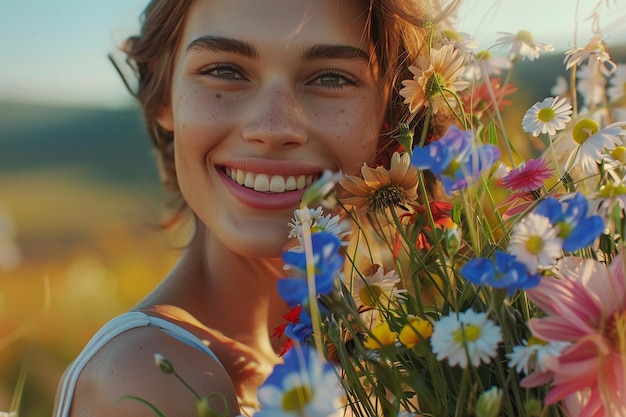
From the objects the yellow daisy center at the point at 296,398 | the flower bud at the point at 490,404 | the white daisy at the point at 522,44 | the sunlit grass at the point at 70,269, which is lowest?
the sunlit grass at the point at 70,269

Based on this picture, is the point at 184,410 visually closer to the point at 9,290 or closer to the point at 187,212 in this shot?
the point at 187,212

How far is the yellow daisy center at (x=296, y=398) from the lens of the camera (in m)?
0.46

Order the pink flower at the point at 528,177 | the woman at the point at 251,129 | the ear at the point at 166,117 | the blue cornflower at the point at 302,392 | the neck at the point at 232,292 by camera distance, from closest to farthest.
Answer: the blue cornflower at the point at 302,392 < the pink flower at the point at 528,177 < the woman at the point at 251,129 < the neck at the point at 232,292 < the ear at the point at 166,117

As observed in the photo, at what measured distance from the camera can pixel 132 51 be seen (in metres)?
1.57

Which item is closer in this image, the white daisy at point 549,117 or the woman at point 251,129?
the white daisy at point 549,117

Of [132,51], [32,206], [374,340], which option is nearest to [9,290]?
[32,206]

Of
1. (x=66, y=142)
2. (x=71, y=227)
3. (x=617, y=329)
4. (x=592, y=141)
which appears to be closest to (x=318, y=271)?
(x=617, y=329)

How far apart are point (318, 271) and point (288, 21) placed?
2.13 ft

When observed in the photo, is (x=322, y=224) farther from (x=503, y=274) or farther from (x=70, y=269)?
(x=70, y=269)

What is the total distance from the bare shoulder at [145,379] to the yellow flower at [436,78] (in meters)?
0.41

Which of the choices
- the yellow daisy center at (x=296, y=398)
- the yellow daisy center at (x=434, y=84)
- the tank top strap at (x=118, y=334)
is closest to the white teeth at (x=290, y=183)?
the tank top strap at (x=118, y=334)

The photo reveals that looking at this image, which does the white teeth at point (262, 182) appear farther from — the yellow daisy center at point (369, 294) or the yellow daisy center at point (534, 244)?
the yellow daisy center at point (534, 244)

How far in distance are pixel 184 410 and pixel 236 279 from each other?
1.47 ft

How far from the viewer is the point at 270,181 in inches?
45.0
